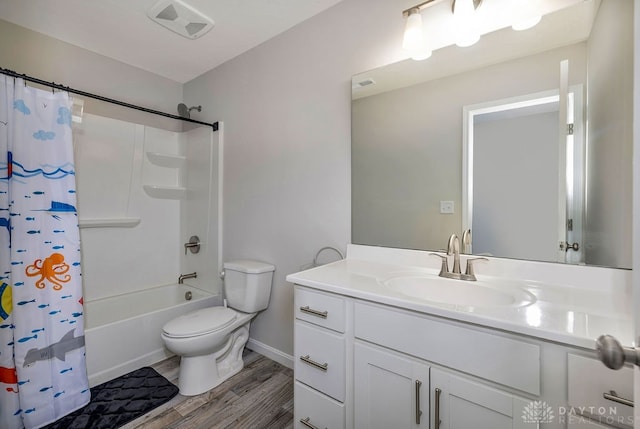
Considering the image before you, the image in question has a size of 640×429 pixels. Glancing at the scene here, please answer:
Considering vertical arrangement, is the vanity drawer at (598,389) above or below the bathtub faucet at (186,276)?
above

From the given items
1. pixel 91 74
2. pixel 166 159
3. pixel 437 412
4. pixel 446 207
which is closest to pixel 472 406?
pixel 437 412

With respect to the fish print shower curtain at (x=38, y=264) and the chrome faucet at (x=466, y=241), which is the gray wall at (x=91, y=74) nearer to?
the fish print shower curtain at (x=38, y=264)

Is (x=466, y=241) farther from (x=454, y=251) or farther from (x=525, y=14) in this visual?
(x=525, y=14)

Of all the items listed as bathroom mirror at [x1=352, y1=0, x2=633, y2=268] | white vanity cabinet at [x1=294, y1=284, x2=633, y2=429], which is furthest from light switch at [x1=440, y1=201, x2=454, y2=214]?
white vanity cabinet at [x1=294, y1=284, x2=633, y2=429]

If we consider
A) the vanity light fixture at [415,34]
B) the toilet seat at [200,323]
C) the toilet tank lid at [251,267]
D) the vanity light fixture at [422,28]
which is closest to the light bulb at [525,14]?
the vanity light fixture at [422,28]

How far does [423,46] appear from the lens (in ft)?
4.68

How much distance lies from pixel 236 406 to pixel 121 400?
698 mm

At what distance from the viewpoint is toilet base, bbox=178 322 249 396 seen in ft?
5.69

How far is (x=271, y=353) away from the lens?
2.13 meters

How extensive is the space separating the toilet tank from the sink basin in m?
1.07

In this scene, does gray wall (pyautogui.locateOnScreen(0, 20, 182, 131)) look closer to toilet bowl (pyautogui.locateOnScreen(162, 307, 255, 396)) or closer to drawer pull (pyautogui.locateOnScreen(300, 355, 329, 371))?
toilet bowl (pyautogui.locateOnScreen(162, 307, 255, 396))

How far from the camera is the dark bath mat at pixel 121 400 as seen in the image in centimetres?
150

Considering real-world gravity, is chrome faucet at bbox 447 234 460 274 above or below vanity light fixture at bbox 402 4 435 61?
below

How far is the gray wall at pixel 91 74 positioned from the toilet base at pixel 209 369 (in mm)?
2133
